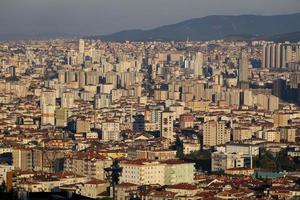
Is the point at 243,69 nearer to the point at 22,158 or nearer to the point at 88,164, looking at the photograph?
the point at 22,158

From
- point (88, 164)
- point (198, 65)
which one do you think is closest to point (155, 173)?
point (88, 164)

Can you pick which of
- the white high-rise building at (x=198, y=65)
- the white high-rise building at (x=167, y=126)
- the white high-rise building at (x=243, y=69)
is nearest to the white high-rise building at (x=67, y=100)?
the white high-rise building at (x=167, y=126)

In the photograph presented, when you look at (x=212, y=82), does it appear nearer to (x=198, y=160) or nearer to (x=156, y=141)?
(x=156, y=141)

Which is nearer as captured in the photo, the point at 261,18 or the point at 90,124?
the point at 90,124

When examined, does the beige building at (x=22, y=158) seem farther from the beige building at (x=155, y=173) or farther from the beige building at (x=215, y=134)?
the beige building at (x=215, y=134)

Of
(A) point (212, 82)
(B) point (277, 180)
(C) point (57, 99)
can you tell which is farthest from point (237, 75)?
(B) point (277, 180)

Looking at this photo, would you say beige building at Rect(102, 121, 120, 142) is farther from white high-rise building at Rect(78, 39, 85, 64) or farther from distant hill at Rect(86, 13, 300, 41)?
distant hill at Rect(86, 13, 300, 41)
